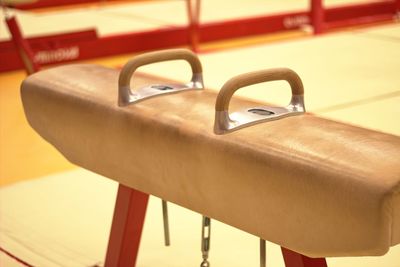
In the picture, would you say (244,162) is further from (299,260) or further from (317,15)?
(317,15)

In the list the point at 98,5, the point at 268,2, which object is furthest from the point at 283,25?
the point at 98,5

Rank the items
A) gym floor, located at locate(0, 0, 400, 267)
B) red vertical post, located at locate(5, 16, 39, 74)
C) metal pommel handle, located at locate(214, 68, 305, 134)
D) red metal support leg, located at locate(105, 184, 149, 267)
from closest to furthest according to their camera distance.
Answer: metal pommel handle, located at locate(214, 68, 305, 134) → red metal support leg, located at locate(105, 184, 149, 267) → gym floor, located at locate(0, 0, 400, 267) → red vertical post, located at locate(5, 16, 39, 74)

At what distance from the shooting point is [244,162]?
1.84m

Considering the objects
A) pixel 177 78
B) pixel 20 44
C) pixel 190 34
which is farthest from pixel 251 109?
pixel 190 34

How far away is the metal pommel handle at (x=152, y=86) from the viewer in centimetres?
226

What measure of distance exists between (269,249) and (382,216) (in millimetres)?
1415

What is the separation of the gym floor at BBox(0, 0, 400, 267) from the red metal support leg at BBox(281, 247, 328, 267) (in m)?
0.76

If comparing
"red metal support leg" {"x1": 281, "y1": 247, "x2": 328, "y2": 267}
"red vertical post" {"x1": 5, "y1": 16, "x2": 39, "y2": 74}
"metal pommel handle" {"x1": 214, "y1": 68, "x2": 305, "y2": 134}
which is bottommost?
"red vertical post" {"x1": 5, "y1": 16, "x2": 39, "y2": 74}

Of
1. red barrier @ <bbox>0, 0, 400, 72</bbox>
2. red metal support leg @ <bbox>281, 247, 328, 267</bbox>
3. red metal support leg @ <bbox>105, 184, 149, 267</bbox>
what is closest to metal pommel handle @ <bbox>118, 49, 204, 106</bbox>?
red metal support leg @ <bbox>105, 184, 149, 267</bbox>

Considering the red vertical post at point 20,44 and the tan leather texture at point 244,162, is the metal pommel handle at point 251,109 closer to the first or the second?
the tan leather texture at point 244,162

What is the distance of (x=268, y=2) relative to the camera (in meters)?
8.56

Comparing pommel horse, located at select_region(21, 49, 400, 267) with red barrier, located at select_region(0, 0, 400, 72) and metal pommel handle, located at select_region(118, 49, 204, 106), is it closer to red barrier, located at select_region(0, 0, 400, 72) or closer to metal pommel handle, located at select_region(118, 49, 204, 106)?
metal pommel handle, located at select_region(118, 49, 204, 106)

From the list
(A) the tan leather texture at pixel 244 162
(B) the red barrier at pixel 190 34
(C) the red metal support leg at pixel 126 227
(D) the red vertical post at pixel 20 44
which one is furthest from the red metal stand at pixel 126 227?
(B) the red barrier at pixel 190 34

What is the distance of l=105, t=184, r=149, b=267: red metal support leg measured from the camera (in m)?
2.50
